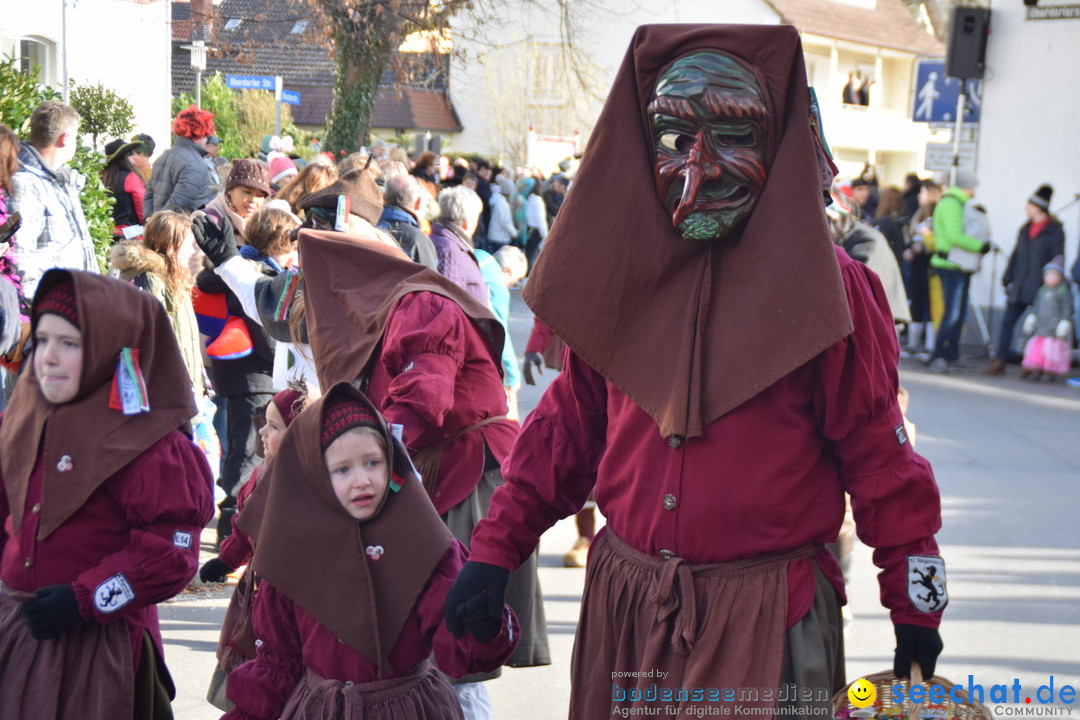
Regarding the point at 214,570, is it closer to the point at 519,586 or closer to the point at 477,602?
the point at 519,586

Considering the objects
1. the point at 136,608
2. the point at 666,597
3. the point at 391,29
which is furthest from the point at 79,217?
the point at 391,29

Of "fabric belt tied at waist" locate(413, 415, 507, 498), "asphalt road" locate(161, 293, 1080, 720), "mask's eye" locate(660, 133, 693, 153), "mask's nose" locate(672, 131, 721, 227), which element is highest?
"mask's eye" locate(660, 133, 693, 153)

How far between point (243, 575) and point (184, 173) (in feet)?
21.3

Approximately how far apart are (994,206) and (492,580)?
13.9 metres

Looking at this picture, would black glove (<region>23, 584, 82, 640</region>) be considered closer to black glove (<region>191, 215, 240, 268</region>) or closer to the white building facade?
black glove (<region>191, 215, 240, 268</region>)

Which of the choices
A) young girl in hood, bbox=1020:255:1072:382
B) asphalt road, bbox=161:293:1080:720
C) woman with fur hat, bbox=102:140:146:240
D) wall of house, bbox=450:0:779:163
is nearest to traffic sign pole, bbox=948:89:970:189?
young girl in hood, bbox=1020:255:1072:382

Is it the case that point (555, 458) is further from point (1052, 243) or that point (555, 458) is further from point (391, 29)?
point (391, 29)

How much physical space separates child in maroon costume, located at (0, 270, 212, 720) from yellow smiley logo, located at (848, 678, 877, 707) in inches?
67.1

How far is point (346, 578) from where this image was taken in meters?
3.00

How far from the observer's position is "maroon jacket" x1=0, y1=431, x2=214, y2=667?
3127 mm

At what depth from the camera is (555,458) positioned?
2859mm

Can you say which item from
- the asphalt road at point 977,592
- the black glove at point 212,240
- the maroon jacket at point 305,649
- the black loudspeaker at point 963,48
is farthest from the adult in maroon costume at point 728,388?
the black loudspeaker at point 963,48

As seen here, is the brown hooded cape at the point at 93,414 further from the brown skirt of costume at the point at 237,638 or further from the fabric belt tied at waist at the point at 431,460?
the fabric belt tied at waist at the point at 431,460

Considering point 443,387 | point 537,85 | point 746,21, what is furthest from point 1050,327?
point 746,21
